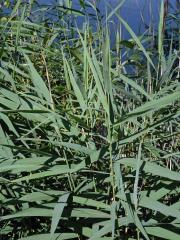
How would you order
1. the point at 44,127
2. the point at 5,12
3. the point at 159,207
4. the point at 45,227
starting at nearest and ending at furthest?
1. the point at 159,207
2. the point at 45,227
3. the point at 44,127
4. the point at 5,12

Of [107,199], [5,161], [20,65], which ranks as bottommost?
[107,199]

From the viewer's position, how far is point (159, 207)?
1.45 metres

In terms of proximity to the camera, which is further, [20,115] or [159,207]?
[20,115]

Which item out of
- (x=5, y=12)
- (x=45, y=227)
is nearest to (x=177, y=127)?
(x=45, y=227)

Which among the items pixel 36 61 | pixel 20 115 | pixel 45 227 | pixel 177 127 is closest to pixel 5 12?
pixel 36 61

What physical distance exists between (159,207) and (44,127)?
54 centimetres

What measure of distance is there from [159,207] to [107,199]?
0.76ft

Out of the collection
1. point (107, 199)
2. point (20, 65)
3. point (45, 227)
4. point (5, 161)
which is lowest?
point (45, 227)

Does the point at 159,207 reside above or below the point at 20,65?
below

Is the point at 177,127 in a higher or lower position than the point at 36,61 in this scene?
lower

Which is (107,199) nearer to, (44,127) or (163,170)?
(163,170)

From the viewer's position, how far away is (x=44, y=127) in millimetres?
1835

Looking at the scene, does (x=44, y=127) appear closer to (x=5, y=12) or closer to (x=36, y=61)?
(x=36, y=61)

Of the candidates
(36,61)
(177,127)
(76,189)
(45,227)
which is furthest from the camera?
(36,61)
